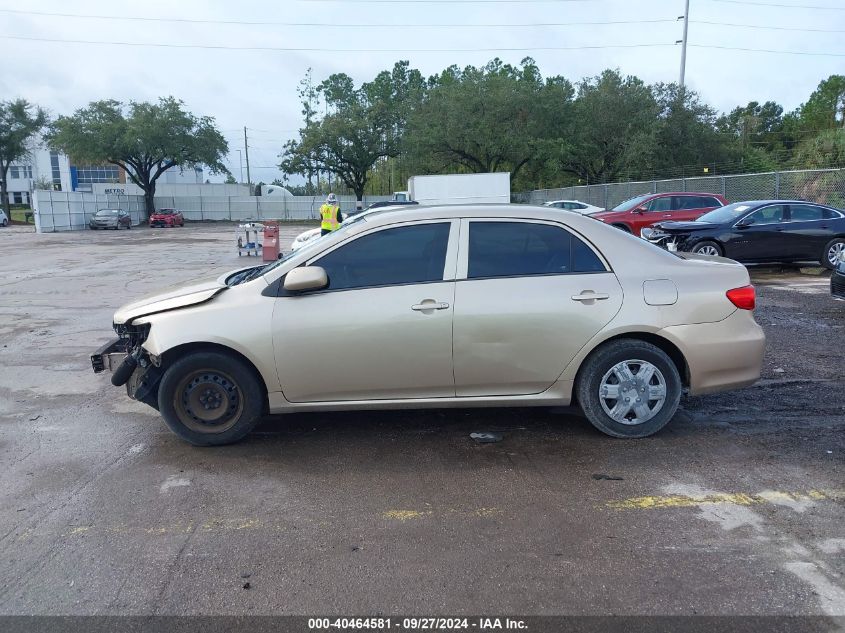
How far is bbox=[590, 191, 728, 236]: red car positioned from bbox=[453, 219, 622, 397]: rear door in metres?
15.6

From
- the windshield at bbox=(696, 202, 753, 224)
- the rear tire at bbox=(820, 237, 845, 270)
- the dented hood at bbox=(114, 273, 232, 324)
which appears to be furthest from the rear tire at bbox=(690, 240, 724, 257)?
the dented hood at bbox=(114, 273, 232, 324)

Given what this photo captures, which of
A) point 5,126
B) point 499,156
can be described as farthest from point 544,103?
point 5,126

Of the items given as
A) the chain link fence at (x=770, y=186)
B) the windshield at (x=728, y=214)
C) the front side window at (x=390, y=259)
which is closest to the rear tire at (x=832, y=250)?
the windshield at (x=728, y=214)

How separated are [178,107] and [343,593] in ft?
192

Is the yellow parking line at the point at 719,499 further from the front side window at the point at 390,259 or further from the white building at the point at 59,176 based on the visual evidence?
the white building at the point at 59,176

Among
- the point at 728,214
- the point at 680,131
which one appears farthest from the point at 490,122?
the point at 728,214

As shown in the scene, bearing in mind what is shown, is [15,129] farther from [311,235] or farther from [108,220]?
[311,235]

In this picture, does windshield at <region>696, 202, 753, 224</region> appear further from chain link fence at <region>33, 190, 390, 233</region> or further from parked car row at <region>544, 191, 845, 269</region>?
chain link fence at <region>33, 190, 390, 233</region>

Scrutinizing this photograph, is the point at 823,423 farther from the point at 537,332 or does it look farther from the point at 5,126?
the point at 5,126

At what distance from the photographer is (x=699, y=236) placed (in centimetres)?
1385

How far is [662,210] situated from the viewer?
19953 millimetres

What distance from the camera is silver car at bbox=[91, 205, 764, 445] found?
15.2 ft

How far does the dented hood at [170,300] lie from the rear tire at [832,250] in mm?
12864

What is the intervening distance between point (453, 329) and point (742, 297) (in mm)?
2129
